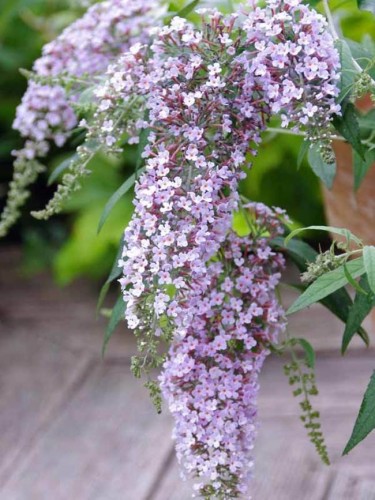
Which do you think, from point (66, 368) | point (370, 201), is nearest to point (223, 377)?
point (370, 201)

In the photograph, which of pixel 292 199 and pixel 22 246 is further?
pixel 22 246

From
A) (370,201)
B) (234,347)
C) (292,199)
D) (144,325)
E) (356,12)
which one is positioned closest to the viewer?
(144,325)

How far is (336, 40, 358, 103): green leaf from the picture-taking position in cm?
84

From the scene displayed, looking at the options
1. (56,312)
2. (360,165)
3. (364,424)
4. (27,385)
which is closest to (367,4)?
(360,165)

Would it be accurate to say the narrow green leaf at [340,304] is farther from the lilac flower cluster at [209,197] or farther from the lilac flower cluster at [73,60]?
the lilac flower cluster at [73,60]

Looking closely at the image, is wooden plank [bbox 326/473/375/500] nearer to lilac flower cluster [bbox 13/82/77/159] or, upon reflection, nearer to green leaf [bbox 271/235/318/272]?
green leaf [bbox 271/235/318/272]

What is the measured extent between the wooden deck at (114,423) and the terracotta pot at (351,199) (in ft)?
0.80

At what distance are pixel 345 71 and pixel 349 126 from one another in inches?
2.1

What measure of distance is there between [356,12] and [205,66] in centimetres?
89

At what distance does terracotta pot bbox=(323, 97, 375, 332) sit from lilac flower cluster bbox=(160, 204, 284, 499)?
0.38 m

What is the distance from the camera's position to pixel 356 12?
1651 mm

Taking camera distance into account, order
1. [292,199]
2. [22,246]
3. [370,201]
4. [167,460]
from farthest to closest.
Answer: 1. [22,246]
2. [292,199]
3. [167,460]
4. [370,201]

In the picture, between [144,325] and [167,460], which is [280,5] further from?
[167,460]

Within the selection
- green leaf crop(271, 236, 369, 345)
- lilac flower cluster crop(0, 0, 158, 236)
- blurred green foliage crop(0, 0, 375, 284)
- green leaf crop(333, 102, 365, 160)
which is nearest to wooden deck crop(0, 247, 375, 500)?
blurred green foliage crop(0, 0, 375, 284)
